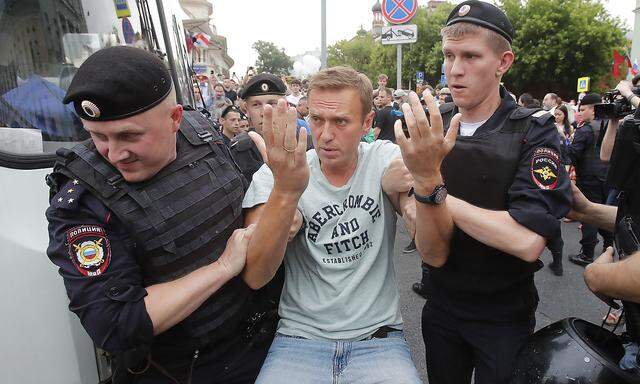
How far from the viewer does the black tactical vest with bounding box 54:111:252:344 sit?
135 cm

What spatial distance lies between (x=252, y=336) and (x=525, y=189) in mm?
1165

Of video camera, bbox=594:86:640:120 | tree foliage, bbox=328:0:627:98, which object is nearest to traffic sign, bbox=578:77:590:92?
tree foliage, bbox=328:0:627:98

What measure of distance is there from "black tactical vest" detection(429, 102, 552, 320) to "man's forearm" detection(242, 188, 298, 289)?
0.73 metres

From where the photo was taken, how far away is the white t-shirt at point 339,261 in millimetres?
1635

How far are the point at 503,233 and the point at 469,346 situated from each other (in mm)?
611

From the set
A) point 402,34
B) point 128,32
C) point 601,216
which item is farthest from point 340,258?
point 402,34

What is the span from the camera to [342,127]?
171 cm

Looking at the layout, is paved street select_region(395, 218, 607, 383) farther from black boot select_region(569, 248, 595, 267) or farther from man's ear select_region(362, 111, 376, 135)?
man's ear select_region(362, 111, 376, 135)

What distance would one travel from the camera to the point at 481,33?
1.68 meters

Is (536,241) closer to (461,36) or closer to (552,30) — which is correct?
(461,36)

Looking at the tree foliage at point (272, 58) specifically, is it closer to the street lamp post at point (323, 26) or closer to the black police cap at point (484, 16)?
the street lamp post at point (323, 26)

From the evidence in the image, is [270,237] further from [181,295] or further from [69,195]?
[69,195]

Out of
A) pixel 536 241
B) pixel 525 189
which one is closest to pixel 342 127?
pixel 525 189

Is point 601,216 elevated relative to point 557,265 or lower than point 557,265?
elevated
